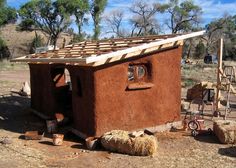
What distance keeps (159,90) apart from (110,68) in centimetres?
188

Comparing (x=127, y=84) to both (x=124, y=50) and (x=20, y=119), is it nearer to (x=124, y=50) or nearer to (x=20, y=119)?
(x=124, y=50)

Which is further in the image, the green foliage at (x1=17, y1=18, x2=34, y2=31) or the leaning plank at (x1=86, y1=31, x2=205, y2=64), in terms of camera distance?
the green foliage at (x1=17, y1=18, x2=34, y2=31)

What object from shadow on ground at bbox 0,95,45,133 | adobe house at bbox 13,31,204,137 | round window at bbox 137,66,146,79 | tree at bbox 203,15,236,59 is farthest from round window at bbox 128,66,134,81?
tree at bbox 203,15,236,59

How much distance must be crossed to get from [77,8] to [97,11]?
4.00 meters

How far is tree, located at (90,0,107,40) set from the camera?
61.6 meters

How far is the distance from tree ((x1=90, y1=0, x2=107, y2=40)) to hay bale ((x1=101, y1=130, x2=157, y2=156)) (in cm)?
5246

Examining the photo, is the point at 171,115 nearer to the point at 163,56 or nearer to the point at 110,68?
the point at 163,56

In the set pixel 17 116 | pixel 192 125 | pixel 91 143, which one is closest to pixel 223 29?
pixel 17 116

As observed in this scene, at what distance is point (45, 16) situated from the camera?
196 ft

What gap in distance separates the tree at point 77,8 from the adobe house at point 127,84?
45.3 m

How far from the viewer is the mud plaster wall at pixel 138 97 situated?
37.5 feet

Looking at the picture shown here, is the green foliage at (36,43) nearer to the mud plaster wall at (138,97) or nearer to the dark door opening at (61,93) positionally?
the dark door opening at (61,93)

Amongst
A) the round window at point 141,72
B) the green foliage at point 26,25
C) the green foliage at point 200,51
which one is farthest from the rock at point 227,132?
the green foliage at point 200,51

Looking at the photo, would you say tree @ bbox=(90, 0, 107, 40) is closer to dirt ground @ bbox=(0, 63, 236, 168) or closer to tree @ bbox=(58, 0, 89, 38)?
tree @ bbox=(58, 0, 89, 38)
